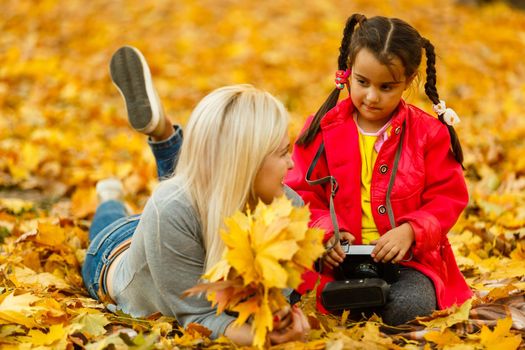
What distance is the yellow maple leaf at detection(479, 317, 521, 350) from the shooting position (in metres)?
2.23

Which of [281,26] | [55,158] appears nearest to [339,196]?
[55,158]

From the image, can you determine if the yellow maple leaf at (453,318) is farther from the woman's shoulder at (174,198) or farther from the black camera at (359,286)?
the woman's shoulder at (174,198)

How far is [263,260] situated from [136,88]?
75.6 inches

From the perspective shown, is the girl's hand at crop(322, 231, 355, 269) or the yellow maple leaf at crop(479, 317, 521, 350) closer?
the yellow maple leaf at crop(479, 317, 521, 350)

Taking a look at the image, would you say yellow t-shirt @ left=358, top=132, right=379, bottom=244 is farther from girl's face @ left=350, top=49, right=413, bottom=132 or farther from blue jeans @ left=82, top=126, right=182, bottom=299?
blue jeans @ left=82, top=126, right=182, bottom=299

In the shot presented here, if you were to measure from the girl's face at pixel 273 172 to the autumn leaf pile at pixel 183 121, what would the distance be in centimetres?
49

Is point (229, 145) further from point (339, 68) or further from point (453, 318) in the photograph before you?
point (453, 318)

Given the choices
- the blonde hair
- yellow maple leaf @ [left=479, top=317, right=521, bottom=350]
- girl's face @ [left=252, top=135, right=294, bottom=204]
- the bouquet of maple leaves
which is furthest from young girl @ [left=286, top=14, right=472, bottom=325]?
the bouquet of maple leaves

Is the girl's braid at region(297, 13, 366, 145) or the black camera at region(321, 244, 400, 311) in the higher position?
the girl's braid at region(297, 13, 366, 145)

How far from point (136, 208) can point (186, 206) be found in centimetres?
207

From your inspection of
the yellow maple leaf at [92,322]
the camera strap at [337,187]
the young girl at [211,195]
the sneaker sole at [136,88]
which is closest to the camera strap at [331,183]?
the camera strap at [337,187]

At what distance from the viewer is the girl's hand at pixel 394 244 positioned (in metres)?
2.54

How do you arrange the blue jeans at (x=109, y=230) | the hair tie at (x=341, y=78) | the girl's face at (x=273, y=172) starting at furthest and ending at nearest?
the blue jeans at (x=109, y=230) < the hair tie at (x=341, y=78) < the girl's face at (x=273, y=172)

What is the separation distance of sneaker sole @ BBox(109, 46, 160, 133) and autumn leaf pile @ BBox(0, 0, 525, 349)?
69 cm
